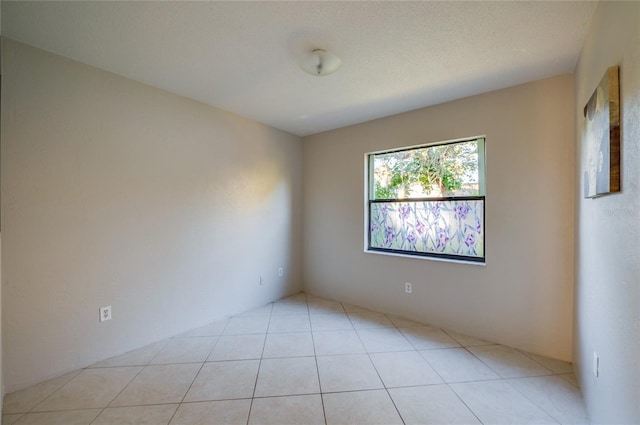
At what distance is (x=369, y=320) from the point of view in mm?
3047

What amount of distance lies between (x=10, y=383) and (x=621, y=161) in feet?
12.2

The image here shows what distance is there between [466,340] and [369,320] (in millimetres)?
975

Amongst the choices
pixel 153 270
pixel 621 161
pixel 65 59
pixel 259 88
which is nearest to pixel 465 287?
pixel 621 161

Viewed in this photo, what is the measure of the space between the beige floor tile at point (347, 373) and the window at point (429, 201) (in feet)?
4.69

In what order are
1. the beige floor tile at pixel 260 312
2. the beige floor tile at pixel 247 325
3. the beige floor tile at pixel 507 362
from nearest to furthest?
1. the beige floor tile at pixel 507 362
2. the beige floor tile at pixel 247 325
3. the beige floor tile at pixel 260 312

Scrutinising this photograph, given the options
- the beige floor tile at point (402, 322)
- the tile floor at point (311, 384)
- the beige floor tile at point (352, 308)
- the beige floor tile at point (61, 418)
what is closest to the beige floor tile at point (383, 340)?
the tile floor at point (311, 384)

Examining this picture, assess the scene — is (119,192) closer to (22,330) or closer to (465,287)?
(22,330)

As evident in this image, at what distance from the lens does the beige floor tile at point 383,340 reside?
7.92ft

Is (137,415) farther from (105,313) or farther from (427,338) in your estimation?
(427,338)

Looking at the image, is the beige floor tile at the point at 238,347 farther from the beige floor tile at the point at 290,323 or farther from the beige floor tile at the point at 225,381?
the beige floor tile at the point at 290,323

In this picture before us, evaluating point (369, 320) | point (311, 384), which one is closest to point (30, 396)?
point (311, 384)

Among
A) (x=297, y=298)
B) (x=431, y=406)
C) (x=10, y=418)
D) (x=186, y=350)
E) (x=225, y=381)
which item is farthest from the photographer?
(x=297, y=298)

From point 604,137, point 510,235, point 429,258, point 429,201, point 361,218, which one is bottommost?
point 429,258

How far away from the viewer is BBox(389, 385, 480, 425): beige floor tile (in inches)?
61.6
